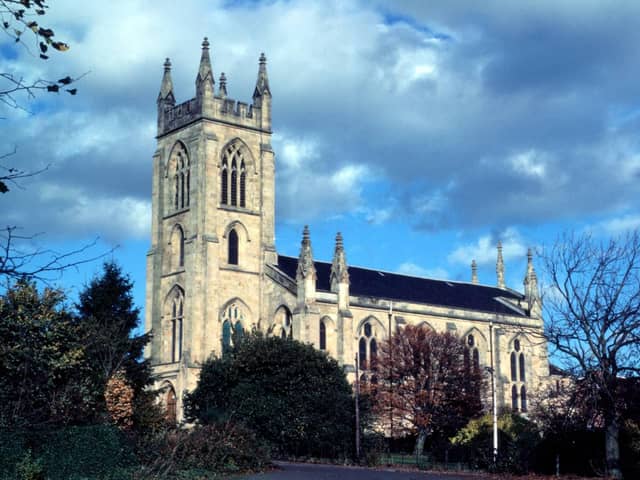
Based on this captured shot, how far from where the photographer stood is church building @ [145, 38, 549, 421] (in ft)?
222

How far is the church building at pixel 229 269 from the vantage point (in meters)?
67.8

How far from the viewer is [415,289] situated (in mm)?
80938

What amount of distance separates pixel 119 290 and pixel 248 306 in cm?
1656

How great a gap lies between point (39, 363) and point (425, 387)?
117 feet

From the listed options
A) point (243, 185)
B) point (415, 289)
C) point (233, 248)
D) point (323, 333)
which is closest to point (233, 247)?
point (233, 248)

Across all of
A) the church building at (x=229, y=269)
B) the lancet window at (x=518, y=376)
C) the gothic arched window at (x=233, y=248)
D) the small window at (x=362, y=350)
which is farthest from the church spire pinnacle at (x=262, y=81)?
the lancet window at (x=518, y=376)

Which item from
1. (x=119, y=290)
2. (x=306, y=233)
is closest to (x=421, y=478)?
(x=119, y=290)

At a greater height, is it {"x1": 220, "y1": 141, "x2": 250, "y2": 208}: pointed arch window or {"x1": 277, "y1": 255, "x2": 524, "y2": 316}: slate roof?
{"x1": 220, "y1": 141, "x2": 250, "y2": 208}: pointed arch window

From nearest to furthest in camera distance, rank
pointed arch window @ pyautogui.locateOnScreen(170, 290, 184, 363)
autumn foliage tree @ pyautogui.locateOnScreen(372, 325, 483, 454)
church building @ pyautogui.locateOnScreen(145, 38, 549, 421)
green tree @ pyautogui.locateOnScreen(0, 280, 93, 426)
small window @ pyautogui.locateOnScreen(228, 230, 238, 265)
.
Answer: green tree @ pyautogui.locateOnScreen(0, 280, 93, 426) → autumn foliage tree @ pyautogui.locateOnScreen(372, 325, 483, 454) → church building @ pyautogui.locateOnScreen(145, 38, 549, 421) → pointed arch window @ pyautogui.locateOnScreen(170, 290, 184, 363) → small window @ pyautogui.locateOnScreen(228, 230, 238, 265)

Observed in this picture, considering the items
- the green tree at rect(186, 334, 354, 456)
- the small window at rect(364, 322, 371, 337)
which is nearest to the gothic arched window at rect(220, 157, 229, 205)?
the small window at rect(364, 322, 371, 337)

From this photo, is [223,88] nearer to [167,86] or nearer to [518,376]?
[167,86]

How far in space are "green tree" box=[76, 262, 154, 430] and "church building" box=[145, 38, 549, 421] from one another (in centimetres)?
1167

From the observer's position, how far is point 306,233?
2633 inches

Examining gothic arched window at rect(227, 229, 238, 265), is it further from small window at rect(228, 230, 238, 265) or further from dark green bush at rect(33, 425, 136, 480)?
dark green bush at rect(33, 425, 136, 480)
